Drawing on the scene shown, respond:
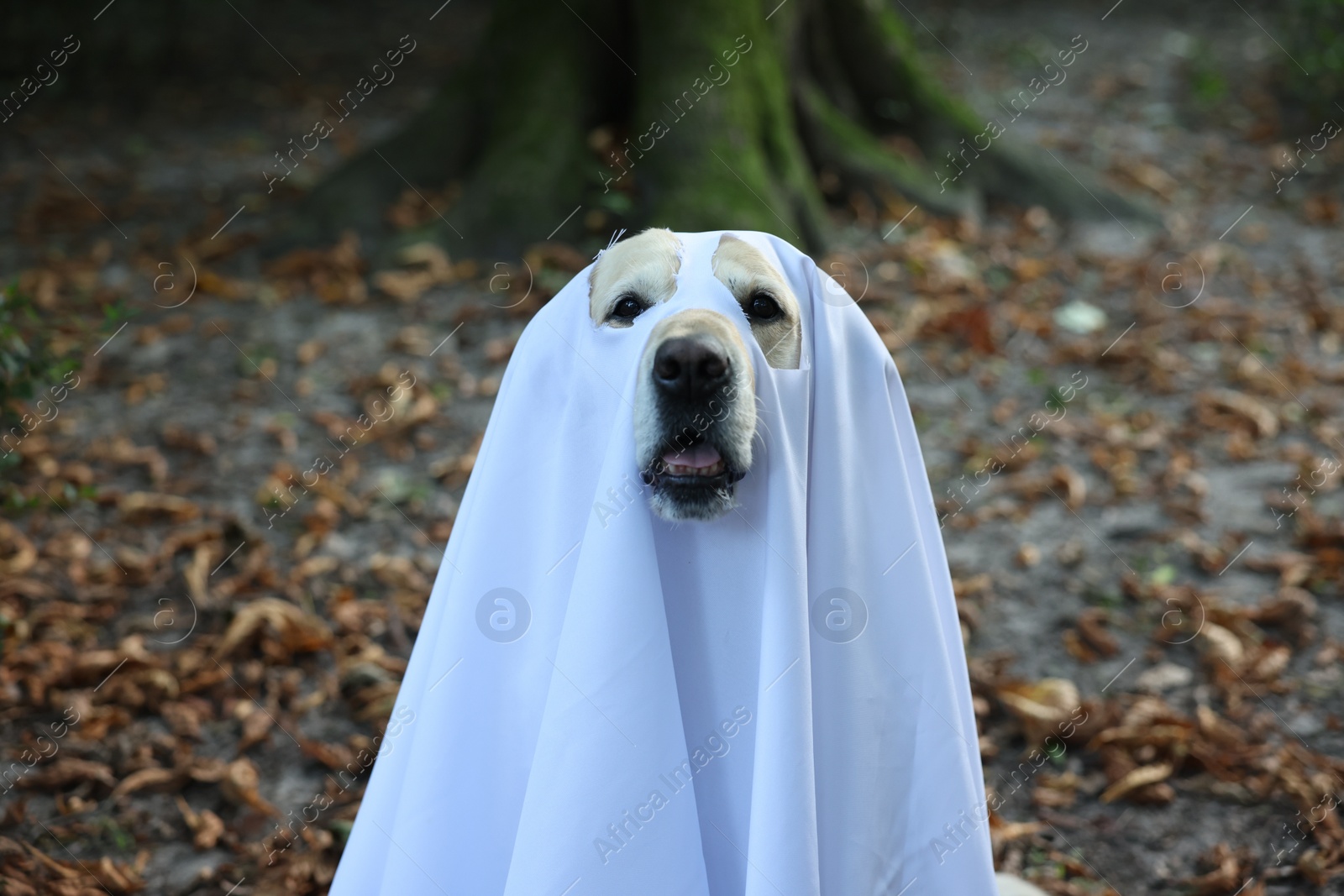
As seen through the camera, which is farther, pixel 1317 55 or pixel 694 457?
pixel 1317 55

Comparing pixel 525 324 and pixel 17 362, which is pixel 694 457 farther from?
pixel 525 324

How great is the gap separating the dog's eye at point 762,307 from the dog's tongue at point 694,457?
12.1 inches

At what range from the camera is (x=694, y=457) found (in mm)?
2182

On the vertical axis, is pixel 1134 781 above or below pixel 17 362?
below

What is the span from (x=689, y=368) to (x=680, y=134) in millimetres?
4406

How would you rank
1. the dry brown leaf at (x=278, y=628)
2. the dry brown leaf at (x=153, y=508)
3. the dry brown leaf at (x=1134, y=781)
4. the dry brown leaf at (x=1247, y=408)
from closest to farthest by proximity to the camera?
the dry brown leaf at (x=1134, y=781) < the dry brown leaf at (x=278, y=628) < the dry brown leaf at (x=153, y=508) < the dry brown leaf at (x=1247, y=408)

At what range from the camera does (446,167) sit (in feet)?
23.0

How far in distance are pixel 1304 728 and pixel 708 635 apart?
107 inches

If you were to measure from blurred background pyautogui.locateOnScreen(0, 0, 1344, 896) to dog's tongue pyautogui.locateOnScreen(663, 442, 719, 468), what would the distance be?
2.00m

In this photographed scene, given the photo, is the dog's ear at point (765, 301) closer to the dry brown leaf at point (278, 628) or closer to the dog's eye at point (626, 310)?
the dog's eye at point (626, 310)

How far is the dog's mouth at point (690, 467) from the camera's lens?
7.14 ft

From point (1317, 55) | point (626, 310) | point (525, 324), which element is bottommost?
point (1317, 55)

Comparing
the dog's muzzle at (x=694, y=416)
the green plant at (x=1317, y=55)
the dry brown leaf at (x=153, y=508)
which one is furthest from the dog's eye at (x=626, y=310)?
the green plant at (x=1317, y=55)

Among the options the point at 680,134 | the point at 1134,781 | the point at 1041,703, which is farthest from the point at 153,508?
the point at 1134,781
